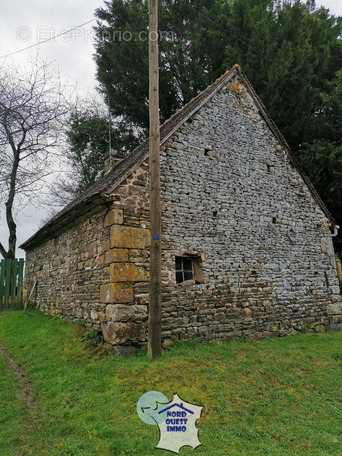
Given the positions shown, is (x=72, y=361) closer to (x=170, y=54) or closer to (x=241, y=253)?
(x=241, y=253)

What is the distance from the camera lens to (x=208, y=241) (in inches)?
305

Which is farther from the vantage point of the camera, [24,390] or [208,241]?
[208,241]

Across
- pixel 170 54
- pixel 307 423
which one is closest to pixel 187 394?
pixel 307 423

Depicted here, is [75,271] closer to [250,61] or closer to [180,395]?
[180,395]

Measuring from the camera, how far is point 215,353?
6.49 meters

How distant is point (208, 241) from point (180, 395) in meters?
3.88

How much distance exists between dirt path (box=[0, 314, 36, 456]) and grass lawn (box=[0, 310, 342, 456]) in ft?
0.10

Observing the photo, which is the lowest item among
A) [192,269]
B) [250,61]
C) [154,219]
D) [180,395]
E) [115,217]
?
[180,395]

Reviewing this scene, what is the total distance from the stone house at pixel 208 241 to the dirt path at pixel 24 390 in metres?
1.65

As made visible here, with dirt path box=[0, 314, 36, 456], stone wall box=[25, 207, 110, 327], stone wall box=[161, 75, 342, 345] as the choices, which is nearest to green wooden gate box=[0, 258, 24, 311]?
stone wall box=[25, 207, 110, 327]

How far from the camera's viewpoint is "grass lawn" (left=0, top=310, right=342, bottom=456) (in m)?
3.76

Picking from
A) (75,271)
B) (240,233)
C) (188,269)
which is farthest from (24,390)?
(240,233)

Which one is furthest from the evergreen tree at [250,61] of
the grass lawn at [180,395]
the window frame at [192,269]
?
the grass lawn at [180,395]

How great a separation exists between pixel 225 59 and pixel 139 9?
5305 millimetres
